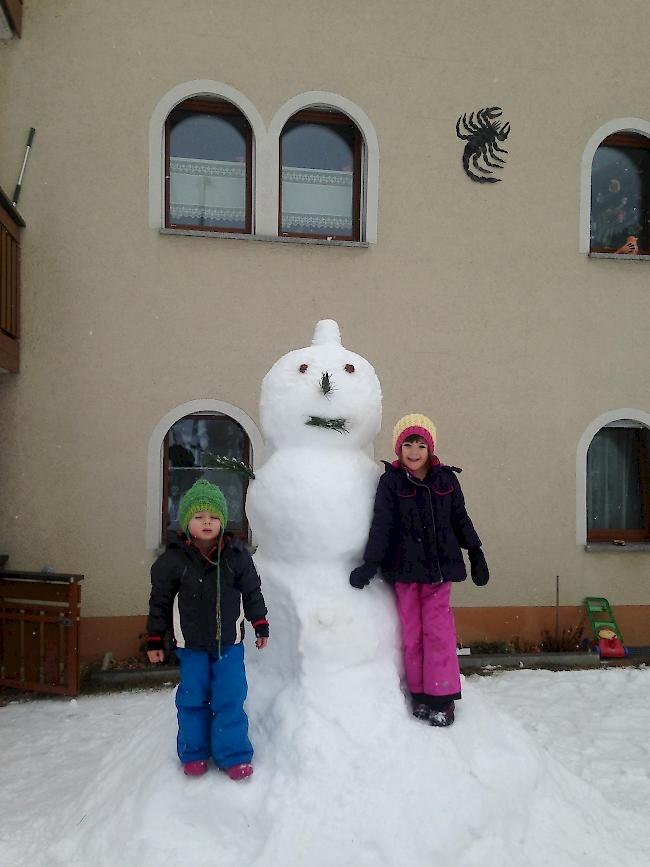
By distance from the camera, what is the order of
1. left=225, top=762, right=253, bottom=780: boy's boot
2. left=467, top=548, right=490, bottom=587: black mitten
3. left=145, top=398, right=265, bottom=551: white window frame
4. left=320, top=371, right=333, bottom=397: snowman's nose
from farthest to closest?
1. left=145, top=398, right=265, bottom=551: white window frame
2. left=320, top=371, right=333, bottom=397: snowman's nose
3. left=467, top=548, right=490, bottom=587: black mitten
4. left=225, top=762, right=253, bottom=780: boy's boot

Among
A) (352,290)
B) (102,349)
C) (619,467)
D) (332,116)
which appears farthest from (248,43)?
(619,467)

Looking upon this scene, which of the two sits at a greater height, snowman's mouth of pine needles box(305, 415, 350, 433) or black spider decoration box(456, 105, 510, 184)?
black spider decoration box(456, 105, 510, 184)

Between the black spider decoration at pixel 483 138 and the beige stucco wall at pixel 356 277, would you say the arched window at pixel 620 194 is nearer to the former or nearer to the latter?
the beige stucco wall at pixel 356 277

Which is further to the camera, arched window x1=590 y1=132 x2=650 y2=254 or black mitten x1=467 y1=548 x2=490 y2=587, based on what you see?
arched window x1=590 y1=132 x2=650 y2=254

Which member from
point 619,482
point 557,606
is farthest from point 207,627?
point 619,482

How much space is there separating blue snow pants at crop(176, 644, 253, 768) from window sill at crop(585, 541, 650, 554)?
4790 mm

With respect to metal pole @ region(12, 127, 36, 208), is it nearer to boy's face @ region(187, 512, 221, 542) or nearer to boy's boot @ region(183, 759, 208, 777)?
boy's face @ region(187, 512, 221, 542)

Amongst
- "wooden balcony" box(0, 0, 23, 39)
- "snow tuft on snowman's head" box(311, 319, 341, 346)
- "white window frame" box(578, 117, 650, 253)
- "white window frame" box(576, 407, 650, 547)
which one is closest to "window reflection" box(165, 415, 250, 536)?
"snow tuft on snowman's head" box(311, 319, 341, 346)

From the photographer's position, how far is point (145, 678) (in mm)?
5371

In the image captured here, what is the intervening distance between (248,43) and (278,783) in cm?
594

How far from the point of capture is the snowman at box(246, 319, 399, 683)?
2736mm

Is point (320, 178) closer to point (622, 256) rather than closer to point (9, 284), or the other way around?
point (9, 284)

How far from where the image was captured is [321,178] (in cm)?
632

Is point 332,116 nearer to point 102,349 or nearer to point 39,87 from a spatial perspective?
point 39,87
